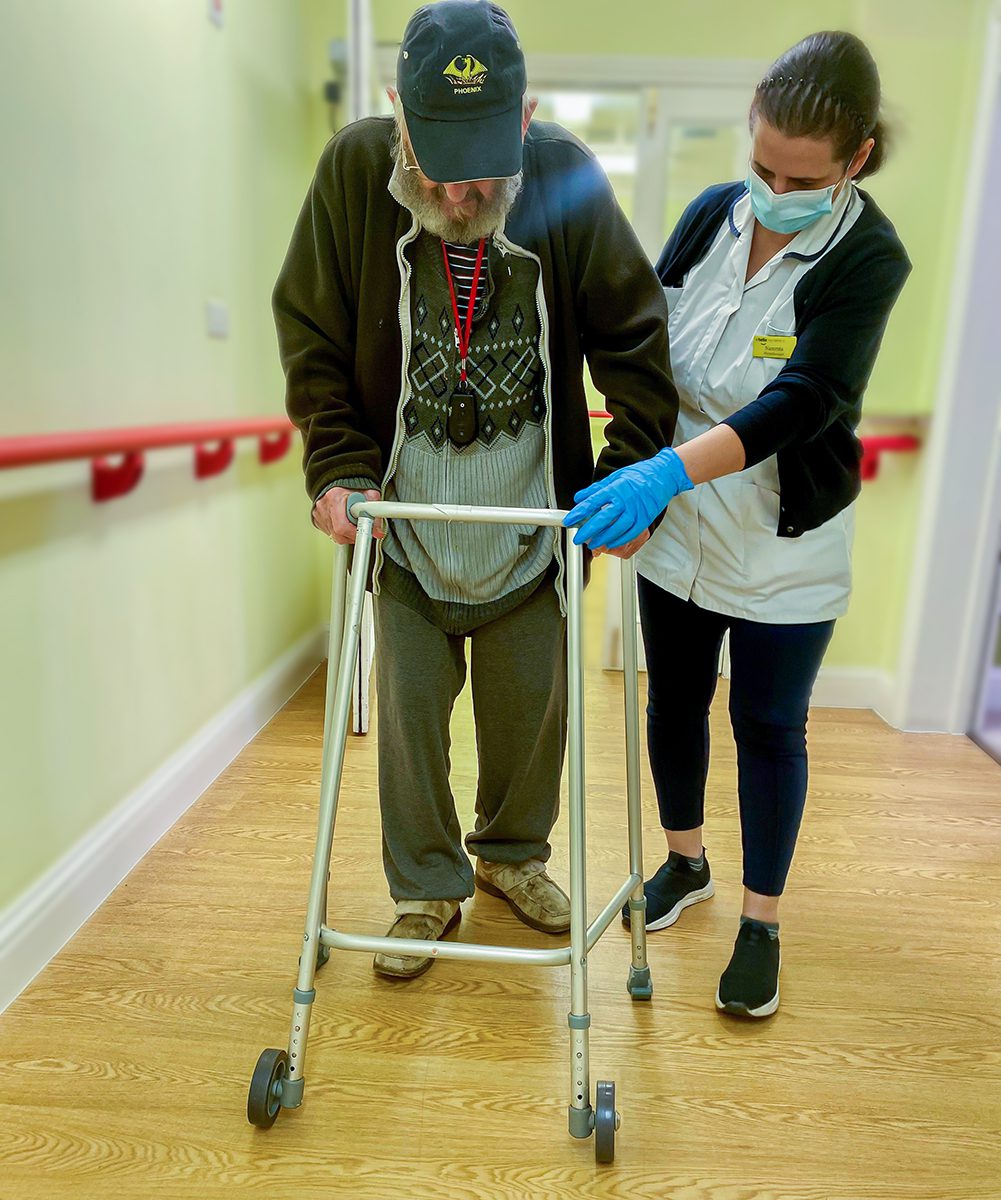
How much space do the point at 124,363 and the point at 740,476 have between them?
108cm

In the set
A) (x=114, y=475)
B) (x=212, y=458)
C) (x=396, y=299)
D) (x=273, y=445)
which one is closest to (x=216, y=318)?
(x=212, y=458)

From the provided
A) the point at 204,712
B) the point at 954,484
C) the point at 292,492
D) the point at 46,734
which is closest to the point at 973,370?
the point at 954,484

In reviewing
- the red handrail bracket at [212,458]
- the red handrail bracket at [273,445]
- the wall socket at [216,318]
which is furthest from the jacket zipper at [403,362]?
the red handrail bracket at [273,445]

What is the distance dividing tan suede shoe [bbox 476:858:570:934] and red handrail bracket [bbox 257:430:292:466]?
4.13ft

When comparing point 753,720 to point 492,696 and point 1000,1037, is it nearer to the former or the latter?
point 492,696

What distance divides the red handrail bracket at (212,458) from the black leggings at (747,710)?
1.02 meters

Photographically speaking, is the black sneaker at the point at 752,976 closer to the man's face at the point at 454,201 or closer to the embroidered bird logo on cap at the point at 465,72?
the man's face at the point at 454,201

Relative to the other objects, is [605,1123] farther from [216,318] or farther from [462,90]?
[216,318]

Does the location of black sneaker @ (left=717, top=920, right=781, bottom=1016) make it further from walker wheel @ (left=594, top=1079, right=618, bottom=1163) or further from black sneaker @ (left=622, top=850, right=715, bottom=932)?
walker wheel @ (left=594, top=1079, right=618, bottom=1163)

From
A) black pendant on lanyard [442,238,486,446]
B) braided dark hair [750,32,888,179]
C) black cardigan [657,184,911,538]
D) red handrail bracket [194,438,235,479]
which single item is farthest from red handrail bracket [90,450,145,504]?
braided dark hair [750,32,888,179]

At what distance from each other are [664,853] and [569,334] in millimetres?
1052

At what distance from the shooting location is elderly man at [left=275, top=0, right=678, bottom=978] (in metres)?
1.21

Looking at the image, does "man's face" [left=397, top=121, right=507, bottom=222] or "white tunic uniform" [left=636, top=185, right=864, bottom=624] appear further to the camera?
"white tunic uniform" [left=636, top=185, right=864, bottom=624]

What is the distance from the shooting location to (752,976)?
1357mm
